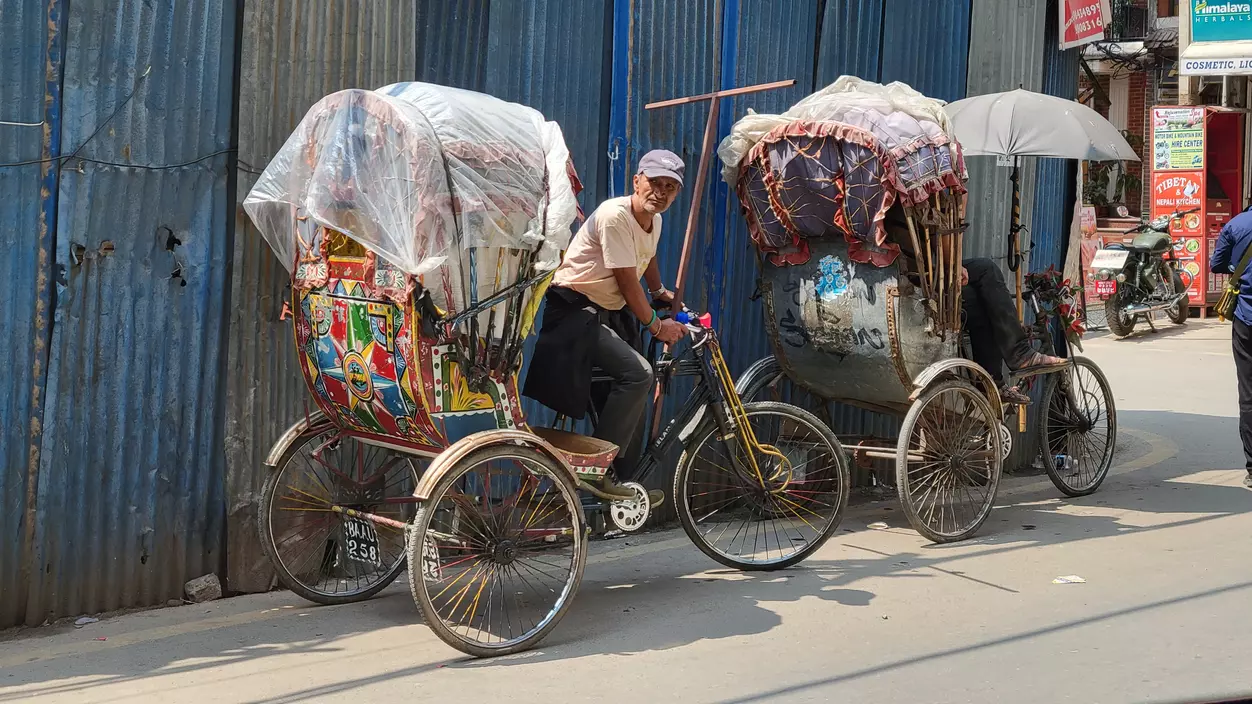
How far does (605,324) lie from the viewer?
5.86m

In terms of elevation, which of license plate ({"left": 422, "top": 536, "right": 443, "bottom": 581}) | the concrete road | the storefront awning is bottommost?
the concrete road

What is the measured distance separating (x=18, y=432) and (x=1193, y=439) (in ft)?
27.3

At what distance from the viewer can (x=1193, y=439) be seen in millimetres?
10180

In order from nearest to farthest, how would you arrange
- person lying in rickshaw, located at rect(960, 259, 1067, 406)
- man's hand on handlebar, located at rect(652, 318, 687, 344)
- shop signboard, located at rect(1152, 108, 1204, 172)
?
man's hand on handlebar, located at rect(652, 318, 687, 344) → person lying in rickshaw, located at rect(960, 259, 1067, 406) → shop signboard, located at rect(1152, 108, 1204, 172)

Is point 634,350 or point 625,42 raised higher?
point 625,42

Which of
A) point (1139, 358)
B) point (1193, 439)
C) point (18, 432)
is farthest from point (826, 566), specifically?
point (1139, 358)

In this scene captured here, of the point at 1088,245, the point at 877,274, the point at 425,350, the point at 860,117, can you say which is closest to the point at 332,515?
the point at 425,350

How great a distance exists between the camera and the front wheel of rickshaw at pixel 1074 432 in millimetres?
8117

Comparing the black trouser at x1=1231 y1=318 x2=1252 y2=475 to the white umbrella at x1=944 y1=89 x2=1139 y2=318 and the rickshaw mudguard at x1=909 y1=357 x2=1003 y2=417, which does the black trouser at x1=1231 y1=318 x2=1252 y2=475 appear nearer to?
the white umbrella at x1=944 y1=89 x2=1139 y2=318

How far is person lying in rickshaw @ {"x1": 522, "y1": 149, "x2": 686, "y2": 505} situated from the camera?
5656 millimetres

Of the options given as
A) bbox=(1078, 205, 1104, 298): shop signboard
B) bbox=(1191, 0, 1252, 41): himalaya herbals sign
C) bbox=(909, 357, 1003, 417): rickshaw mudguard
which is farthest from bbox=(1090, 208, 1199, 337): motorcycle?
bbox=(909, 357, 1003, 417): rickshaw mudguard

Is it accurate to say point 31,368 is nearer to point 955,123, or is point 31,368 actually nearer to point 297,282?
point 297,282

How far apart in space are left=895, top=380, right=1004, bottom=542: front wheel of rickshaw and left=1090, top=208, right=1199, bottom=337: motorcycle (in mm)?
10909

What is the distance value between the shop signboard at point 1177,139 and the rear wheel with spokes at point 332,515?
54.3 ft
